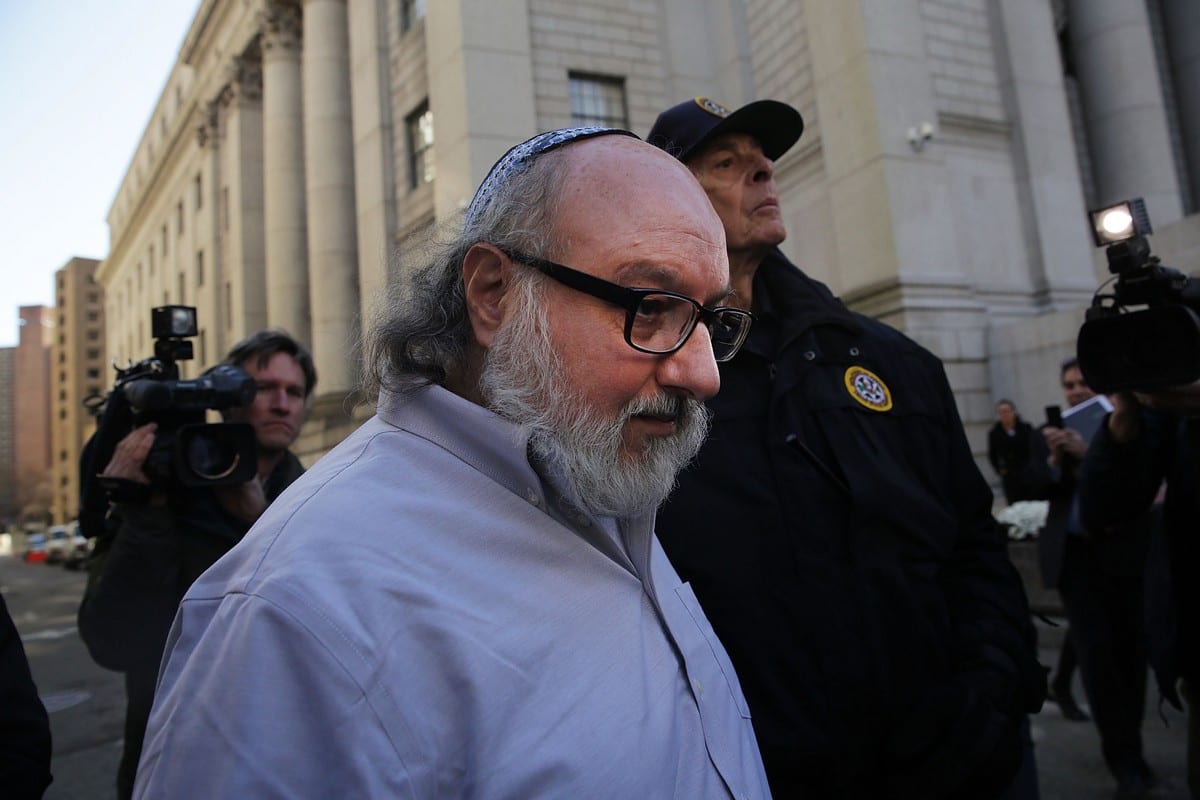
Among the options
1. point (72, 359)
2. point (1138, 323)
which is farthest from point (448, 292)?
point (72, 359)

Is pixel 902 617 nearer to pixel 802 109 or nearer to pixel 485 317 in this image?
pixel 485 317

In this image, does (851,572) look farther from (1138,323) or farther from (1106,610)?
(1106,610)

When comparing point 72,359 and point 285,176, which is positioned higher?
point 72,359

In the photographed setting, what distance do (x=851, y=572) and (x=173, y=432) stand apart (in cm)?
248

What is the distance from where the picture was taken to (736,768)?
1333 mm

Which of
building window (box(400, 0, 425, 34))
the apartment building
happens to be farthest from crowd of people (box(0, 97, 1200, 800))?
the apartment building

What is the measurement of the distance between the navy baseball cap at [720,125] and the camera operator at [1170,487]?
150 centimetres

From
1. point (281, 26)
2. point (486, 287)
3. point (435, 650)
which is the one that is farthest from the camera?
point (281, 26)

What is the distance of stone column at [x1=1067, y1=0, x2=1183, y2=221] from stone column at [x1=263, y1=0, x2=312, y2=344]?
809 inches

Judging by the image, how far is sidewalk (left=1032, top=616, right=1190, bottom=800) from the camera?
4078 millimetres

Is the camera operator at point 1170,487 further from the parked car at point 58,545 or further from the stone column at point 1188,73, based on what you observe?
the parked car at point 58,545

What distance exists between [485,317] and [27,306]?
145902 millimetres

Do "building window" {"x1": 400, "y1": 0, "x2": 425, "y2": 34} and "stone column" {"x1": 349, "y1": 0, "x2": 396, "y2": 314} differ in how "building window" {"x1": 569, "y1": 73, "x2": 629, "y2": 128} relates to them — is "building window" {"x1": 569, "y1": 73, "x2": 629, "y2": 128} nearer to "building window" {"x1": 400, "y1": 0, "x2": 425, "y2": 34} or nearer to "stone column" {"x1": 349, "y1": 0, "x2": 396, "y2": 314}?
"building window" {"x1": 400, "y1": 0, "x2": 425, "y2": 34}

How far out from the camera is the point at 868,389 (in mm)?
2178
